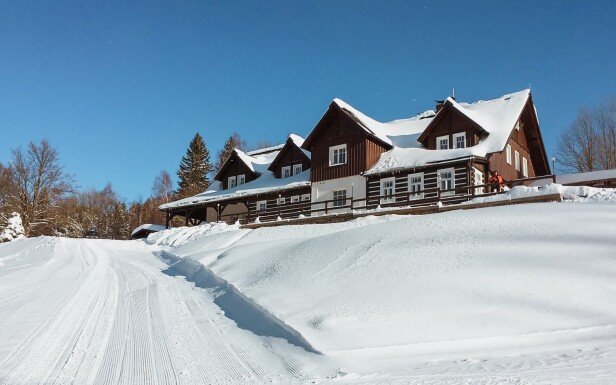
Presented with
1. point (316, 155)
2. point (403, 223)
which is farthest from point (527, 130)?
point (403, 223)

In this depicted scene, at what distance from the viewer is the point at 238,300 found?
996 centimetres

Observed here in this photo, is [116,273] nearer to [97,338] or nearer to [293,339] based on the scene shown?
[97,338]

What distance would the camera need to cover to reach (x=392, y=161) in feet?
85.6

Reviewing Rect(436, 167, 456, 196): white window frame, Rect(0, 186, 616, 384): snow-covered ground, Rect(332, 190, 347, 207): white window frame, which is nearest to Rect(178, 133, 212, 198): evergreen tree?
Rect(332, 190, 347, 207): white window frame

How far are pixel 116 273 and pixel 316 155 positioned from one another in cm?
1644

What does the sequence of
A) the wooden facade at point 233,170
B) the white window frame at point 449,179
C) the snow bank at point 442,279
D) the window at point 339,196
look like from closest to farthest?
the snow bank at point 442,279 → the white window frame at point 449,179 → the window at point 339,196 → the wooden facade at point 233,170

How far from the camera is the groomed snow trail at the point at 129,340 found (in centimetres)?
579

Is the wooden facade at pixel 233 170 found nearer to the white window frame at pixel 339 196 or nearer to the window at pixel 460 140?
the white window frame at pixel 339 196

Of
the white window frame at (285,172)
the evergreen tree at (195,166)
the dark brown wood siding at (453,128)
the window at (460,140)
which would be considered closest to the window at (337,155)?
the white window frame at (285,172)

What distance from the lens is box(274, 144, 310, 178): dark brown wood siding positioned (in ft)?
105

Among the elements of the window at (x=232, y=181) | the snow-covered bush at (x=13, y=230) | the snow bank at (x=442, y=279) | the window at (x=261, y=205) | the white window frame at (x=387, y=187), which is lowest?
the snow bank at (x=442, y=279)

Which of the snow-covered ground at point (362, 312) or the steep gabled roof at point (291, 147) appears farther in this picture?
the steep gabled roof at point (291, 147)

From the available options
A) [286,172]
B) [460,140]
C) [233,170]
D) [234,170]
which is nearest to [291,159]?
[286,172]

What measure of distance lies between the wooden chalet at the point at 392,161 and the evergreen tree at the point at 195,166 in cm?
2535
